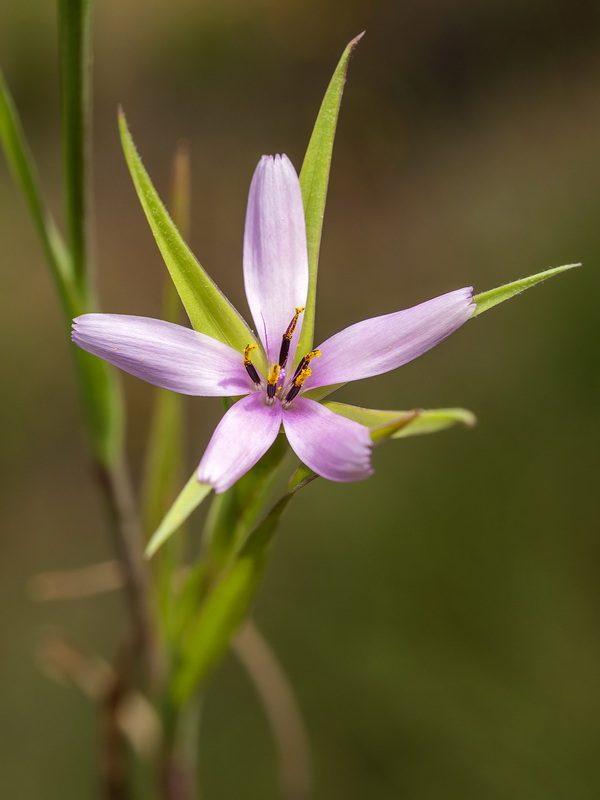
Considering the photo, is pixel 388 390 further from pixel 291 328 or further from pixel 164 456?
pixel 291 328

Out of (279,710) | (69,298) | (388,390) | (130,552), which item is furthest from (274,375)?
(388,390)

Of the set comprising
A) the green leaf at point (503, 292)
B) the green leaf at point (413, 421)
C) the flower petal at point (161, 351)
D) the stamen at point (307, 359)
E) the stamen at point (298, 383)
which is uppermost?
the green leaf at point (503, 292)

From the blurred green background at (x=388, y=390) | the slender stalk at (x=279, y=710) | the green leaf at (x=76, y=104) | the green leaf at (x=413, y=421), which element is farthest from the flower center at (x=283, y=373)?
the slender stalk at (x=279, y=710)

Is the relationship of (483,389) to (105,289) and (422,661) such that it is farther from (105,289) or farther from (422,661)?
(105,289)

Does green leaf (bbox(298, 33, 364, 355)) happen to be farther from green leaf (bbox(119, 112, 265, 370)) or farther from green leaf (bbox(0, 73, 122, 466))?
green leaf (bbox(0, 73, 122, 466))

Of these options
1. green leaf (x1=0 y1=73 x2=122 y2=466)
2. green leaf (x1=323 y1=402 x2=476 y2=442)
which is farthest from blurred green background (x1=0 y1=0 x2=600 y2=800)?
green leaf (x1=323 y1=402 x2=476 y2=442)

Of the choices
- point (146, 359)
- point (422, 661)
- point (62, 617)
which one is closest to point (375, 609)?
point (422, 661)

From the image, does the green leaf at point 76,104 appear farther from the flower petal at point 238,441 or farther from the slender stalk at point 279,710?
the slender stalk at point 279,710
